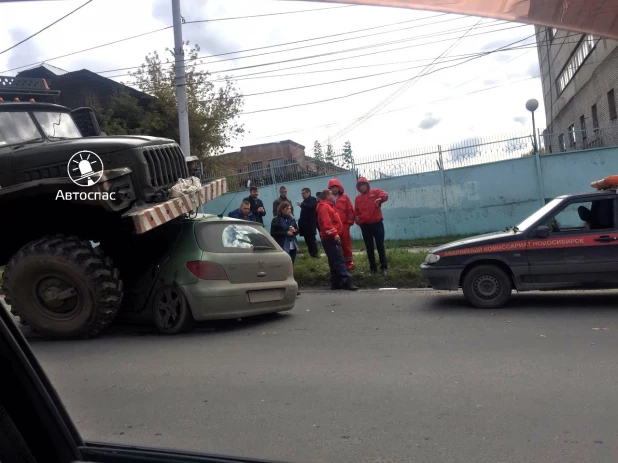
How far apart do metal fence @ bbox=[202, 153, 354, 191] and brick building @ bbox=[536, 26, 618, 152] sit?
548 cm

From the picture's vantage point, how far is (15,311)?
716 cm

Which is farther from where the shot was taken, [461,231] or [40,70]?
[40,70]

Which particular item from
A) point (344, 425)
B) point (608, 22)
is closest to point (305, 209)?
point (344, 425)

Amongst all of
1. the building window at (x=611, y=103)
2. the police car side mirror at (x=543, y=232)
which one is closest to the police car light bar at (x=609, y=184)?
the police car side mirror at (x=543, y=232)

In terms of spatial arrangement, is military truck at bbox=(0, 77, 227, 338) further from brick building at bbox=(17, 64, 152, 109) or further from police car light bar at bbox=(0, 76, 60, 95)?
brick building at bbox=(17, 64, 152, 109)

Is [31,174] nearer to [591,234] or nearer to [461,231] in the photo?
[591,234]

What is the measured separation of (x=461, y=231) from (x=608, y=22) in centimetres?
1383

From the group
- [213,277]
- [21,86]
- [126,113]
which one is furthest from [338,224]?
[126,113]

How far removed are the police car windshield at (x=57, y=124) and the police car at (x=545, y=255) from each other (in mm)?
5383

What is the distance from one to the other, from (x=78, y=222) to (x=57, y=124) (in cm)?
173

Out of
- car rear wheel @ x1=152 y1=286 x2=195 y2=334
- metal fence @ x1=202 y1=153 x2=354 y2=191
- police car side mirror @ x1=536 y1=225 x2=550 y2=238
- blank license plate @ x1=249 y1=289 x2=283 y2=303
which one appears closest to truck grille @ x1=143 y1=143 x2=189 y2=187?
car rear wheel @ x1=152 y1=286 x2=195 y2=334

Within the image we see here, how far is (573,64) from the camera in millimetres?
27828

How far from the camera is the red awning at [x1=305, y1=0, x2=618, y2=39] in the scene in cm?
271

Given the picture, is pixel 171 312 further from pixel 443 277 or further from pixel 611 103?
pixel 611 103
